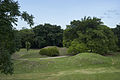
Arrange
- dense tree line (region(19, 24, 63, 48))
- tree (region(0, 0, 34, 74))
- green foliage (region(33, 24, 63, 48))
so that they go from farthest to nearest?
dense tree line (region(19, 24, 63, 48)), green foliage (region(33, 24, 63, 48)), tree (region(0, 0, 34, 74))

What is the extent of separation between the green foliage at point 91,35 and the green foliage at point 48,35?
16.7 meters

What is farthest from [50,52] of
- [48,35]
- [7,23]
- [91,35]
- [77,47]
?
[7,23]

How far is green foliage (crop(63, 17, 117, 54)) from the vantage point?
26.7m

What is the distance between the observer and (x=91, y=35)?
2727 cm

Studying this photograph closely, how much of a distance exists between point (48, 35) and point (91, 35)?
22.9 meters

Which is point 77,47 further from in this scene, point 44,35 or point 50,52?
point 44,35

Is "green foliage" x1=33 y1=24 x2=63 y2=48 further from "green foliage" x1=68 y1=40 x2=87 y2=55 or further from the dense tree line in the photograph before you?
"green foliage" x1=68 y1=40 x2=87 y2=55

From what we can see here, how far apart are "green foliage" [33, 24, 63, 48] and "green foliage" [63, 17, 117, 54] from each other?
16733 mm

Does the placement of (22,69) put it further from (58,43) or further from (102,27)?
(58,43)

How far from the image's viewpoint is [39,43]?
1825 inches

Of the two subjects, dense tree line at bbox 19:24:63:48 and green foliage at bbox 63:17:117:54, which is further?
dense tree line at bbox 19:24:63:48

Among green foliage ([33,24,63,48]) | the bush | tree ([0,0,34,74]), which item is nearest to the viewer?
tree ([0,0,34,74])

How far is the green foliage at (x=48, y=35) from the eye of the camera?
47.5 meters

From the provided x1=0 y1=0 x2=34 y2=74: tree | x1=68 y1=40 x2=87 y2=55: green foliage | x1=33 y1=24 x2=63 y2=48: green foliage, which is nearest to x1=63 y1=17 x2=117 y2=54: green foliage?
x1=68 y1=40 x2=87 y2=55: green foliage
